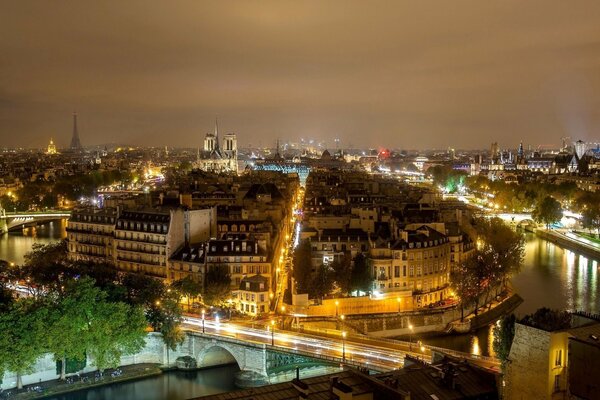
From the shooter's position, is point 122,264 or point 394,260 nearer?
point 394,260

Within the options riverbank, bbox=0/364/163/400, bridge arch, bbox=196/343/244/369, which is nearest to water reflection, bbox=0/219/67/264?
riverbank, bbox=0/364/163/400

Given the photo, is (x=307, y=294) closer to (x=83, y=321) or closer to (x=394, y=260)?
(x=394, y=260)

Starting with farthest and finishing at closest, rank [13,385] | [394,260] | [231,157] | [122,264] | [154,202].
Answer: [231,157] → [154,202] → [122,264] → [394,260] → [13,385]

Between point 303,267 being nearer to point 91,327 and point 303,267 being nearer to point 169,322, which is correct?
point 169,322

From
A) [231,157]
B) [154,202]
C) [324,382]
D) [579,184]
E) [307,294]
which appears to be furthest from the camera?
[231,157]

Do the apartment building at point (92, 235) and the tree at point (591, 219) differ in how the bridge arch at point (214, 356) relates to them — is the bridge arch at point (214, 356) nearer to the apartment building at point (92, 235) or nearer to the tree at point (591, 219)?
the apartment building at point (92, 235)

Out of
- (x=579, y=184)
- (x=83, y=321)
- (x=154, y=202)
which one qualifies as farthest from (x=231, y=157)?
(x=83, y=321)

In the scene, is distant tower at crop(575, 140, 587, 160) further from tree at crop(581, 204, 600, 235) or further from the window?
the window
